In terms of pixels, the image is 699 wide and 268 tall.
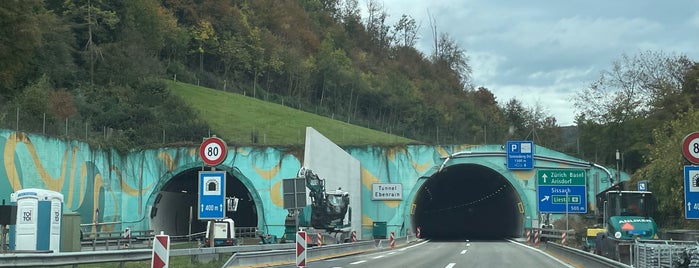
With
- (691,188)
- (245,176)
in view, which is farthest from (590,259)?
(245,176)

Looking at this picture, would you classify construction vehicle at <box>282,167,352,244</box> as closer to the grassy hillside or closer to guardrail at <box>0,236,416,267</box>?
the grassy hillside

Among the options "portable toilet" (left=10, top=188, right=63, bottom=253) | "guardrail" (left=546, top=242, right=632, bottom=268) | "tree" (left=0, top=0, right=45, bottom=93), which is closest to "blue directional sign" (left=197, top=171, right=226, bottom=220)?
"guardrail" (left=546, top=242, right=632, bottom=268)

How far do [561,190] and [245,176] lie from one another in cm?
2213

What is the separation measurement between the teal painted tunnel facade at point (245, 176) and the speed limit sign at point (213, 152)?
28.9m

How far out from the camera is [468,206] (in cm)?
8700

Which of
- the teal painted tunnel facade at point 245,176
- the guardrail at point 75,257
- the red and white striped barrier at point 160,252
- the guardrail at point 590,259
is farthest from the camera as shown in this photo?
the teal painted tunnel facade at point 245,176

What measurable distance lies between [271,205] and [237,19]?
2171 inches

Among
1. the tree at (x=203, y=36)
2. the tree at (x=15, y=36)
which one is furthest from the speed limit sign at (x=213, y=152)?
the tree at (x=203, y=36)

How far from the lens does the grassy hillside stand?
210ft

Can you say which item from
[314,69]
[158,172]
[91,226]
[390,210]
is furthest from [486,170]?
[314,69]

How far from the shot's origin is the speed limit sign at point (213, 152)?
18.6 m

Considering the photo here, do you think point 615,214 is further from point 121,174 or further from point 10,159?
point 121,174

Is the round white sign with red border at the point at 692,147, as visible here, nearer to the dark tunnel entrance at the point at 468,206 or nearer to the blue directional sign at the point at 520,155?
the blue directional sign at the point at 520,155

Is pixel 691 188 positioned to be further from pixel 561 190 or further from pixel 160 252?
pixel 561 190
